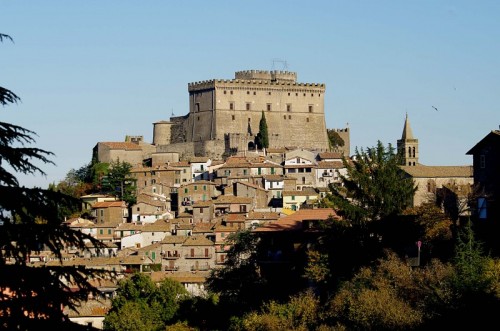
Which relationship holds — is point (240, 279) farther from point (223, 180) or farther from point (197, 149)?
point (197, 149)

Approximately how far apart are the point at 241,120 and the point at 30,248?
94.2 meters

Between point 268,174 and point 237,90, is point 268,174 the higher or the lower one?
the lower one

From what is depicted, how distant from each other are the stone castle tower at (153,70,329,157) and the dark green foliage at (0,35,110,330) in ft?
298

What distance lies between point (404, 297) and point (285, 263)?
38.7 ft

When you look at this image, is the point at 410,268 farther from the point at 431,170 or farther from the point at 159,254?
the point at 159,254

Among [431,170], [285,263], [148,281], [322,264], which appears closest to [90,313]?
[148,281]

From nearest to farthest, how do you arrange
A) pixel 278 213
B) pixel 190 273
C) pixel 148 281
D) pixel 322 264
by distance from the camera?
pixel 322 264 < pixel 148 281 < pixel 190 273 < pixel 278 213

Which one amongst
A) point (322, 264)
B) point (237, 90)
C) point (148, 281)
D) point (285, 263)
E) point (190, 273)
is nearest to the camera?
point (322, 264)

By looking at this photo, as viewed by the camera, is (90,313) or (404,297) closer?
(404,297)

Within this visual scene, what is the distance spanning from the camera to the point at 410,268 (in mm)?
37281

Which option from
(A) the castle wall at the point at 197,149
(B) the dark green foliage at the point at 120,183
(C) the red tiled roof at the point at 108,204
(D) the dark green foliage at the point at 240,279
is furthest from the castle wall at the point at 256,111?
(D) the dark green foliage at the point at 240,279

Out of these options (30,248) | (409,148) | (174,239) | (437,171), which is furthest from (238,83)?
(30,248)

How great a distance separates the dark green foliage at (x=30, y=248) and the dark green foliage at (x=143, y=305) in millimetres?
38309

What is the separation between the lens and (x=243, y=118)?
103 meters
